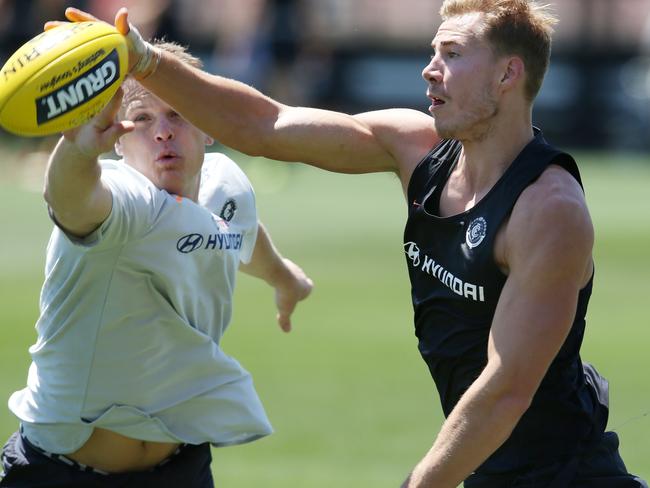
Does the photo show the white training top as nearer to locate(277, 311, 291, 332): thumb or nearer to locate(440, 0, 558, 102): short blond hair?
locate(277, 311, 291, 332): thumb

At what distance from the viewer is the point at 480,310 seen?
4723 mm

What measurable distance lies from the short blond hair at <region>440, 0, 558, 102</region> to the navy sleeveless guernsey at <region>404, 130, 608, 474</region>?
270 mm

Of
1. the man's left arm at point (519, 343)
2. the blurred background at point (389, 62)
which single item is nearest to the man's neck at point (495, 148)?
the man's left arm at point (519, 343)

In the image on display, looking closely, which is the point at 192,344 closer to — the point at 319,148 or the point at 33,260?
the point at 319,148

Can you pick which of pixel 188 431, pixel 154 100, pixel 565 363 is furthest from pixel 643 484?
pixel 154 100

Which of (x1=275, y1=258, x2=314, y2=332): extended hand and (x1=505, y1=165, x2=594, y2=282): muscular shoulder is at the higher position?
(x1=505, y1=165, x2=594, y2=282): muscular shoulder

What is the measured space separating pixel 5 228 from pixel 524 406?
1358 cm

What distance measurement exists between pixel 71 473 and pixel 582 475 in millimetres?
1877

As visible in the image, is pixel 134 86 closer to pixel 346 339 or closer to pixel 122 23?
pixel 122 23

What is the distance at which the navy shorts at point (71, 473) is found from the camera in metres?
4.94

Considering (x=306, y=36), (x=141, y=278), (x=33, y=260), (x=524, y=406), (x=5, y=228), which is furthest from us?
(x=306, y=36)

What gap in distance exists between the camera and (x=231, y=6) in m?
31.8

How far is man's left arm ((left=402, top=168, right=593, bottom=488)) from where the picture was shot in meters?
4.34

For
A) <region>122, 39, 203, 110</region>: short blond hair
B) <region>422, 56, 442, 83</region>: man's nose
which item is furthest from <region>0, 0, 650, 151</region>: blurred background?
<region>422, 56, 442, 83</region>: man's nose
